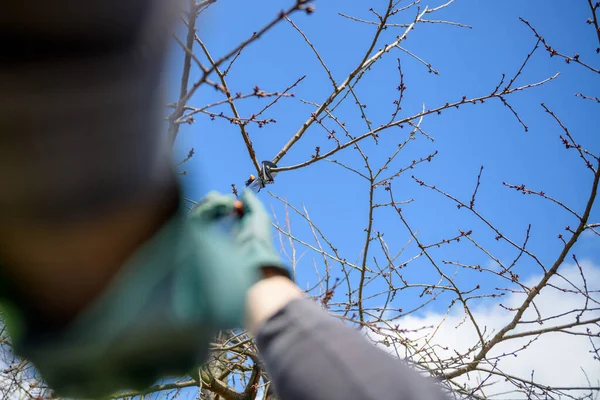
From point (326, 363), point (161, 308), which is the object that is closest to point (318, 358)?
point (326, 363)

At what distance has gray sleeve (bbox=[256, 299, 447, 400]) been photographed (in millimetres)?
470

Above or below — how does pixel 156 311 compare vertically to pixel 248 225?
below

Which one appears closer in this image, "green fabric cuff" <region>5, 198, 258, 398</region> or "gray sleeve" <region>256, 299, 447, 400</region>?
"gray sleeve" <region>256, 299, 447, 400</region>

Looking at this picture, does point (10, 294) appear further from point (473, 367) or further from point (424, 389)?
point (473, 367)

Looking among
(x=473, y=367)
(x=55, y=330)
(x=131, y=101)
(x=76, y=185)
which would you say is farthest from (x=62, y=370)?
(x=473, y=367)

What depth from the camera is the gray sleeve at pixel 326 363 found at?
18.5 inches

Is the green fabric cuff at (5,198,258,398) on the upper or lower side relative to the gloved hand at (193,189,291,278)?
lower

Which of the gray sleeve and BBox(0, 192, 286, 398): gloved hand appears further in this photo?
BBox(0, 192, 286, 398): gloved hand

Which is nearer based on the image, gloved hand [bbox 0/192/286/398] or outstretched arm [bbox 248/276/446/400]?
outstretched arm [bbox 248/276/446/400]

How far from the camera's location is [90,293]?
2.26 feet

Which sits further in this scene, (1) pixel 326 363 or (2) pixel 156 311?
(2) pixel 156 311

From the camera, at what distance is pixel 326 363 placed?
49 cm

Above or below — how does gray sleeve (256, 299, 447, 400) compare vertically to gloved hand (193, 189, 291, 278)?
below

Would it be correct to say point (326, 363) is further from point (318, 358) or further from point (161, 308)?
point (161, 308)
